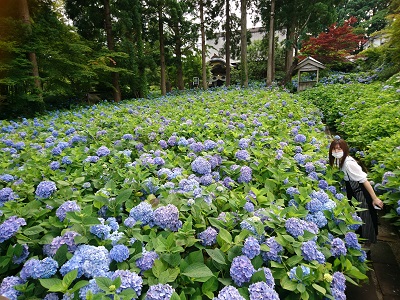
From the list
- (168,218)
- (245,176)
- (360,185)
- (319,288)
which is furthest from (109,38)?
(319,288)

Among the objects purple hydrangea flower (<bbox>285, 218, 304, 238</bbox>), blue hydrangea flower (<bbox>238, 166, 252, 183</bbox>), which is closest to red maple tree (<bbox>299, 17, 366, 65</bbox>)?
blue hydrangea flower (<bbox>238, 166, 252, 183</bbox>)

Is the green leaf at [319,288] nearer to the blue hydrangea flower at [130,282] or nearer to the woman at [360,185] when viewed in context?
the blue hydrangea flower at [130,282]

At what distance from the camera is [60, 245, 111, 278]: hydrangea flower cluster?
0.96 m

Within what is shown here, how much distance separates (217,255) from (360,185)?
1.90 metres

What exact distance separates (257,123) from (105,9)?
375 inches

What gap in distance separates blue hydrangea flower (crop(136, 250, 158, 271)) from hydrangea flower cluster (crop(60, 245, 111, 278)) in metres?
0.12

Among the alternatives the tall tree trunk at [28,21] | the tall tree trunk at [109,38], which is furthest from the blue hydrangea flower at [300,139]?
the tall tree trunk at [109,38]

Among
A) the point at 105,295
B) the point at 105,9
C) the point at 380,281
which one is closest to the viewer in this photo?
the point at 105,295

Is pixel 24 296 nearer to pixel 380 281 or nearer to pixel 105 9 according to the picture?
pixel 380 281

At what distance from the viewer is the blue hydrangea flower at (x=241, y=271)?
0.99 meters

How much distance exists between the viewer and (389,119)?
429 cm

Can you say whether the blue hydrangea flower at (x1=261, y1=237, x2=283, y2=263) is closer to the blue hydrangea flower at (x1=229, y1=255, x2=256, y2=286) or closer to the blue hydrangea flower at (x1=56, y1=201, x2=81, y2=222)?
the blue hydrangea flower at (x1=229, y1=255, x2=256, y2=286)

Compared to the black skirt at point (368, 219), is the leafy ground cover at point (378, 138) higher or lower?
higher

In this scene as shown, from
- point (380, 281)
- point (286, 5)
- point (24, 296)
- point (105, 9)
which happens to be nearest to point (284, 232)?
point (24, 296)
